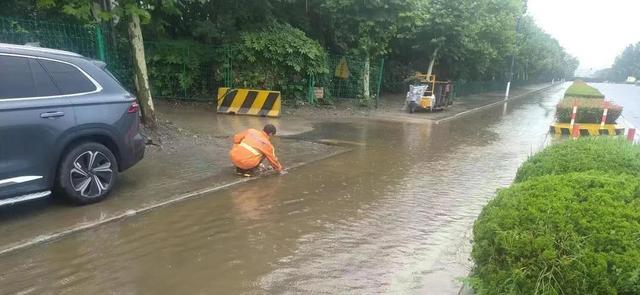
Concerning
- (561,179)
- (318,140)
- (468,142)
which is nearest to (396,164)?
(318,140)

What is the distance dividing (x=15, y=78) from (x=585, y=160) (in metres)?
5.71

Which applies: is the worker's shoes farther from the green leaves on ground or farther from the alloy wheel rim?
the green leaves on ground

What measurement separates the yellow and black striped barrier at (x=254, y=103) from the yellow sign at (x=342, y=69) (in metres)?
6.49

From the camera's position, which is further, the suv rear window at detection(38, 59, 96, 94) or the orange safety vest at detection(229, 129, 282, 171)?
the orange safety vest at detection(229, 129, 282, 171)

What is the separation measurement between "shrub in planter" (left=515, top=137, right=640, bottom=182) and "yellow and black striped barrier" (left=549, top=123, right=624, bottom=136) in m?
10.4

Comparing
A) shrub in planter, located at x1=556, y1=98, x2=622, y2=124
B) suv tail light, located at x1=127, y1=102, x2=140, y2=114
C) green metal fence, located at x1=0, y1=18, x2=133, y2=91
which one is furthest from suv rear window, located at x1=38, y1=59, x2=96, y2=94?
shrub in planter, located at x1=556, y1=98, x2=622, y2=124

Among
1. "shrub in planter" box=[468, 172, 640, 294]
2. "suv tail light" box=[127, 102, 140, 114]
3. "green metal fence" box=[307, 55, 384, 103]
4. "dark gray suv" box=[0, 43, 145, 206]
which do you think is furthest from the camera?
"green metal fence" box=[307, 55, 384, 103]

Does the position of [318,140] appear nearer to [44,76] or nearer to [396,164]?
[396,164]

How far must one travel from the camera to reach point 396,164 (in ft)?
32.0

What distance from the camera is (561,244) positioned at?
9.78ft

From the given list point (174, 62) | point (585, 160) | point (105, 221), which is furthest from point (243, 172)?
point (174, 62)

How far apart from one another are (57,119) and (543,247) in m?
4.77

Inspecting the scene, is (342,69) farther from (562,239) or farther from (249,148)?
(562,239)

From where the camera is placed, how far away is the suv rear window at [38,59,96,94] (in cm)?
556
